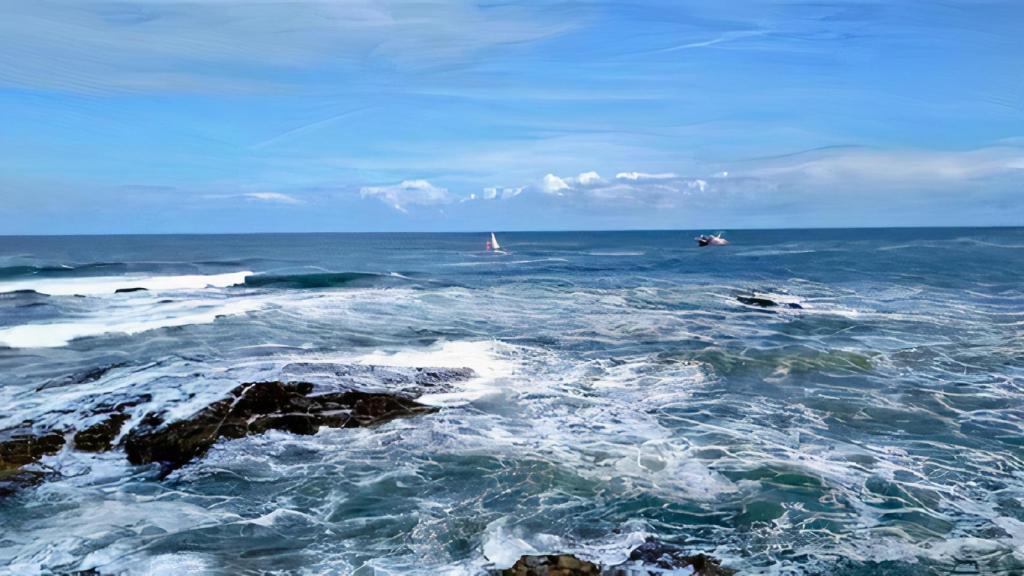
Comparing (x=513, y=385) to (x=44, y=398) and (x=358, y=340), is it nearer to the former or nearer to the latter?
(x=358, y=340)

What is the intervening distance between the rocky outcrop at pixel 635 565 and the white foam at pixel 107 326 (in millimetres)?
18744

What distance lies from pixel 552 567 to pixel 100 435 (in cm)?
813

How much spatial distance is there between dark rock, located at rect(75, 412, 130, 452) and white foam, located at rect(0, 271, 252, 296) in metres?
25.1

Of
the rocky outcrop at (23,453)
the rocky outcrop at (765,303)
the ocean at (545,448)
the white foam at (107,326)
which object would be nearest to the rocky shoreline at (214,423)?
the rocky outcrop at (23,453)

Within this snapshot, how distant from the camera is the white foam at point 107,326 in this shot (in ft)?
70.3

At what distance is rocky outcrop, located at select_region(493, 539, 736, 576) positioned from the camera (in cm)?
722

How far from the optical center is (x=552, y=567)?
7.23 meters

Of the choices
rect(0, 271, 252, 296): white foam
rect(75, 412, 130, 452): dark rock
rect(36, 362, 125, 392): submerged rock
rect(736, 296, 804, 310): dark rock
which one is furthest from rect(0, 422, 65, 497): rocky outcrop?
rect(0, 271, 252, 296): white foam

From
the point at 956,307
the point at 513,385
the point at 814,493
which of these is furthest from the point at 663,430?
the point at 956,307

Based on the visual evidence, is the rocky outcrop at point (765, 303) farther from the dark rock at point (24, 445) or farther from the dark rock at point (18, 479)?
the dark rock at point (18, 479)

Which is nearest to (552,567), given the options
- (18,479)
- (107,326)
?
(18,479)

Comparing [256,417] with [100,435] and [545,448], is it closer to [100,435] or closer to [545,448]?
[100,435]

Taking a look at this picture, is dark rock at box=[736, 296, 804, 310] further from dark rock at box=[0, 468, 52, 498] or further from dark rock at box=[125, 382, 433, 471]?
dark rock at box=[0, 468, 52, 498]

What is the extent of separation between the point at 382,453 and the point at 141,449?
12.0 feet
